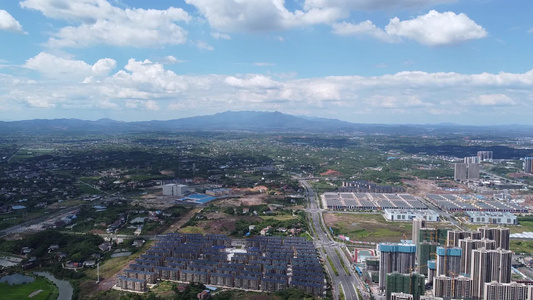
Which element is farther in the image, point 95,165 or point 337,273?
point 95,165

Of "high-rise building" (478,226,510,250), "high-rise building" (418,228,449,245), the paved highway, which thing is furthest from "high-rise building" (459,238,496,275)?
the paved highway

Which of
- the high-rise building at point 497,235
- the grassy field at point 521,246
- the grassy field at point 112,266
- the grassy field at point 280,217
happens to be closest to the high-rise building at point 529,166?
the grassy field at point 521,246

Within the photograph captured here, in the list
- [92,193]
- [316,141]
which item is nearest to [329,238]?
[92,193]

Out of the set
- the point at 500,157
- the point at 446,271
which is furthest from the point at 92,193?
the point at 500,157

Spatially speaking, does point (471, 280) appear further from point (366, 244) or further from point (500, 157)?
point (500, 157)

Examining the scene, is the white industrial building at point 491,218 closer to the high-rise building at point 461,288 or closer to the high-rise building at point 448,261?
the high-rise building at point 448,261

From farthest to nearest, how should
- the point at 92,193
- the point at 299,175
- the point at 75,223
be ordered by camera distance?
1. the point at 299,175
2. the point at 92,193
3. the point at 75,223

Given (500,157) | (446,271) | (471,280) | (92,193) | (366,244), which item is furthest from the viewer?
(500,157)
